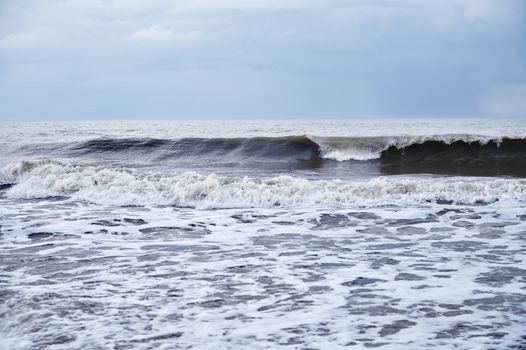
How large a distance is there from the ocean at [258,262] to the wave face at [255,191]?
4 cm

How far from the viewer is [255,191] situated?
36.6ft

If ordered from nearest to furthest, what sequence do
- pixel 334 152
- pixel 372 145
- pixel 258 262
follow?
pixel 258 262 < pixel 372 145 < pixel 334 152

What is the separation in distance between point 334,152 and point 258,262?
1304 centimetres

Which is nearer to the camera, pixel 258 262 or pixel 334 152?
pixel 258 262

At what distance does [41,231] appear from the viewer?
8109 millimetres

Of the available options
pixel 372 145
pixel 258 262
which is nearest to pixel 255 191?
pixel 258 262

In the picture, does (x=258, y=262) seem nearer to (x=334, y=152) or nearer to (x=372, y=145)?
(x=334, y=152)

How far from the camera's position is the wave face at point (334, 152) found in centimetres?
1694

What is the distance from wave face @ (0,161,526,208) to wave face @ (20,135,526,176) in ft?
14.1

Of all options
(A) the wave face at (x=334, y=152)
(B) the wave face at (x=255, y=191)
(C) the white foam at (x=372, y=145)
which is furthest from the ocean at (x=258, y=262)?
(C) the white foam at (x=372, y=145)

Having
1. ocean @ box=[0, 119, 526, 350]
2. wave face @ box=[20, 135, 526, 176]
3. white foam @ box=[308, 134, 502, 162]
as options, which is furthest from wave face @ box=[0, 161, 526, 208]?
white foam @ box=[308, 134, 502, 162]

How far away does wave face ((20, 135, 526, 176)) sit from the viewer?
1694 cm

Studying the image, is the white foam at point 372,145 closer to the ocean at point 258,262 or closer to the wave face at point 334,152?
the wave face at point 334,152

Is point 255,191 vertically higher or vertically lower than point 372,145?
lower
